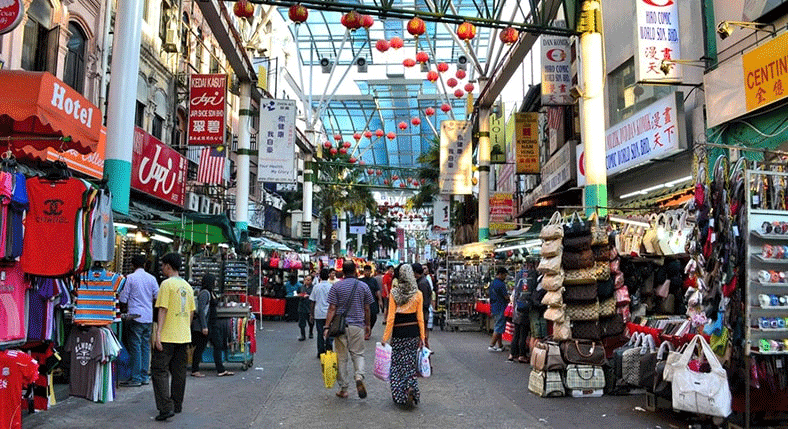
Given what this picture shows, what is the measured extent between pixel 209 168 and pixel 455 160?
9.09m

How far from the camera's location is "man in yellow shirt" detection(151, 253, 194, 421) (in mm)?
7312

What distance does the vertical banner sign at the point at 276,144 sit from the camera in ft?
75.2

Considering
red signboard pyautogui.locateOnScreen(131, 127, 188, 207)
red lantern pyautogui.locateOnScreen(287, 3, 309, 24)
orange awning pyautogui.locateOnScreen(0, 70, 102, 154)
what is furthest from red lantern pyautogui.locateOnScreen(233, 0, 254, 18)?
orange awning pyautogui.locateOnScreen(0, 70, 102, 154)

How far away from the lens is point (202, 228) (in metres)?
15.0

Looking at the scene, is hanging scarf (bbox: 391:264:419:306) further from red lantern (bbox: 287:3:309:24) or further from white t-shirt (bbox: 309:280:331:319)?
red lantern (bbox: 287:3:309:24)

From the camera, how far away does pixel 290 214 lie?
45188mm

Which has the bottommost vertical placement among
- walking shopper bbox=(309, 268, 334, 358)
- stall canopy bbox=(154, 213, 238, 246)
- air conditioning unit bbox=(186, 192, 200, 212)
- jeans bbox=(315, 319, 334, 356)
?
jeans bbox=(315, 319, 334, 356)

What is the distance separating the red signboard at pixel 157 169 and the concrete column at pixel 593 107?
11083mm

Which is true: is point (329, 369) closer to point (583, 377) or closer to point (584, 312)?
point (583, 377)

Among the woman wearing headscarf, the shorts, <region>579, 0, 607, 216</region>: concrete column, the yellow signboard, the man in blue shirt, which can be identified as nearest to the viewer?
the woman wearing headscarf

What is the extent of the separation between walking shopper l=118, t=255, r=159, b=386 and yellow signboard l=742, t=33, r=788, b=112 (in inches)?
381

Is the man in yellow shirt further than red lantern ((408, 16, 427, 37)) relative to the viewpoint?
No

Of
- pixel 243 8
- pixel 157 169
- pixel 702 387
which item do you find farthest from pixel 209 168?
pixel 702 387

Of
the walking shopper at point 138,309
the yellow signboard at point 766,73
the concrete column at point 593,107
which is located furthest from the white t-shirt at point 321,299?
the yellow signboard at point 766,73
